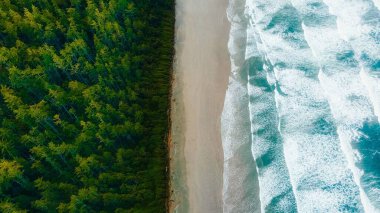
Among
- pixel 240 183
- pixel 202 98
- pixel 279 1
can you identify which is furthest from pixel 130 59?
pixel 279 1

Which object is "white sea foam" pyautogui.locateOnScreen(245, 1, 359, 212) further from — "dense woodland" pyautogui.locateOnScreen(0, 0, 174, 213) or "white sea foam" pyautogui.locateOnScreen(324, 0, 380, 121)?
"dense woodland" pyautogui.locateOnScreen(0, 0, 174, 213)

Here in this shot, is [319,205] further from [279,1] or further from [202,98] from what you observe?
[279,1]

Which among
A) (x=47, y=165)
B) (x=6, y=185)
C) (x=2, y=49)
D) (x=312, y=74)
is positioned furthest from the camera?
(x=312, y=74)

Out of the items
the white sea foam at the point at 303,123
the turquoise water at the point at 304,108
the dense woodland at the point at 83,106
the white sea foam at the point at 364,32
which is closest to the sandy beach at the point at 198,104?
the turquoise water at the point at 304,108

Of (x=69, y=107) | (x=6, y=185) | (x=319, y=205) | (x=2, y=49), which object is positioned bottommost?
(x=319, y=205)

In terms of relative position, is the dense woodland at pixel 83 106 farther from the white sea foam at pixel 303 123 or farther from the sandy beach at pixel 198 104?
the white sea foam at pixel 303 123
